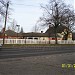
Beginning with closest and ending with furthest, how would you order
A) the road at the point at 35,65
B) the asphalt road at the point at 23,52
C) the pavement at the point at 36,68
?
the pavement at the point at 36,68, the road at the point at 35,65, the asphalt road at the point at 23,52

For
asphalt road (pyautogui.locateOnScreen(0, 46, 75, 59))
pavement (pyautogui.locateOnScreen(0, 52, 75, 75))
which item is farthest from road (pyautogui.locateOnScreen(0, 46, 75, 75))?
asphalt road (pyautogui.locateOnScreen(0, 46, 75, 59))

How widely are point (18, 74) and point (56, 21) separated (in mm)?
52746

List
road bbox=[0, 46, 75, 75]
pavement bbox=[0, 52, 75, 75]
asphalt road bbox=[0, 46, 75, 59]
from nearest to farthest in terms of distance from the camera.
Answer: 1. pavement bbox=[0, 52, 75, 75]
2. road bbox=[0, 46, 75, 75]
3. asphalt road bbox=[0, 46, 75, 59]

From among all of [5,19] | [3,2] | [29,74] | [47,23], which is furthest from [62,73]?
[47,23]

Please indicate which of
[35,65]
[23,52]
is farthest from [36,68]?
[23,52]

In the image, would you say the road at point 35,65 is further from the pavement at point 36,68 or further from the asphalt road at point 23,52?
the asphalt road at point 23,52

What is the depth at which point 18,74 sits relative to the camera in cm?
968

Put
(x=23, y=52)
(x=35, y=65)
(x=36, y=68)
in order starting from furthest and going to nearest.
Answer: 1. (x=23, y=52)
2. (x=35, y=65)
3. (x=36, y=68)

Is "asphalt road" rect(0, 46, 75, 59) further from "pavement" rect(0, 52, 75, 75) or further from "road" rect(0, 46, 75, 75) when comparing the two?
"pavement" rect(0, 52, 75, 75)

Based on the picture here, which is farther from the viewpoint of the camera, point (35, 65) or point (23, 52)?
point (23, 52)

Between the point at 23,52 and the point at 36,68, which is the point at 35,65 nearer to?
the point at 36,68

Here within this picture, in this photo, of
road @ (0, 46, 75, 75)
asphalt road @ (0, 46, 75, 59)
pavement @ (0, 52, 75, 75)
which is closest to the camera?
pavement @ (0, 52, 75, 75)

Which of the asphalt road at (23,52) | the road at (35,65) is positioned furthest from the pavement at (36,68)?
the asphalt road at (23,52)

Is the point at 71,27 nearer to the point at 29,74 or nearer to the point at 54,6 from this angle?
the point at 54,6
